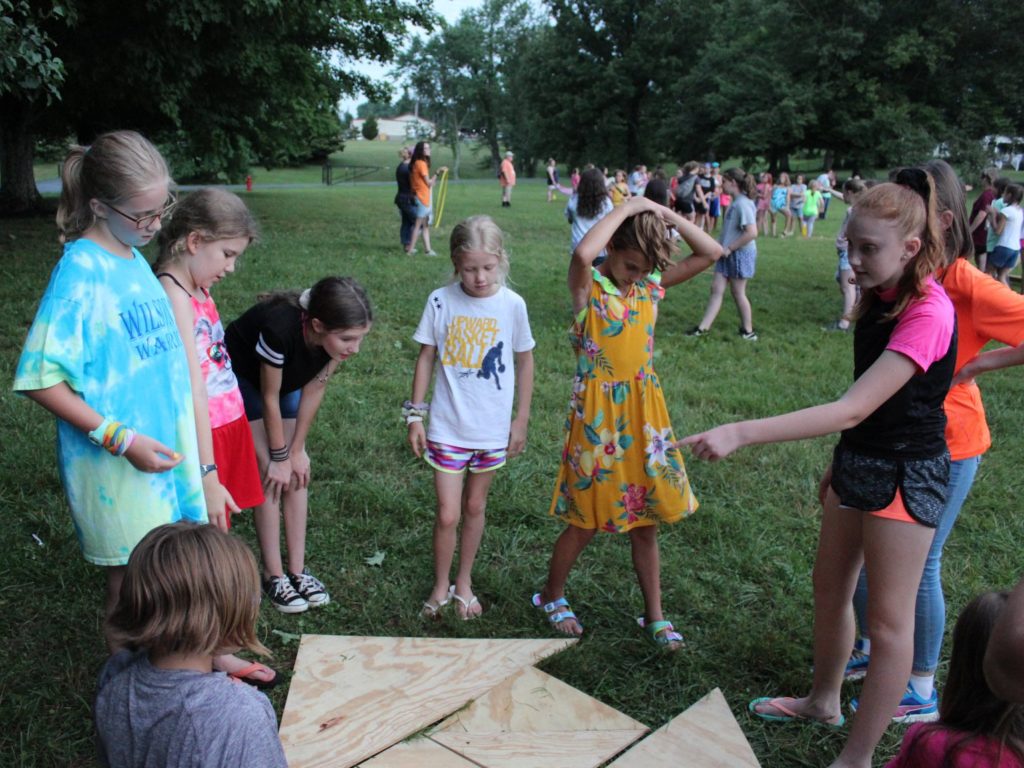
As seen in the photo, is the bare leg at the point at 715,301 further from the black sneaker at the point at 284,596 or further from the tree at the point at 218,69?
the tree at the point at 218,69

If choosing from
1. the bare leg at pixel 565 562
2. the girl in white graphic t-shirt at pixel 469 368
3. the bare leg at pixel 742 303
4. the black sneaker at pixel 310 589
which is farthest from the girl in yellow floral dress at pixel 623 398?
the bare leg at pixel 742 303

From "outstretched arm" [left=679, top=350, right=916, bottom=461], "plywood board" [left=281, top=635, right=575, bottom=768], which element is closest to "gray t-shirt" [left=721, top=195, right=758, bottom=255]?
"plywood board" [left=281, top=635, right=575, bottom=768]

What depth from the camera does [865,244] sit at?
2.33 meters

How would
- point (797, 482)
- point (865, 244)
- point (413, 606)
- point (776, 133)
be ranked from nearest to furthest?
point (865, 244), point (413, 606), point (797, 482), point (776, 133)

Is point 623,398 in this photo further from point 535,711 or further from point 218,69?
point 218,69

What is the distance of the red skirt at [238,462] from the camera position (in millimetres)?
3066

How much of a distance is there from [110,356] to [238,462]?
94 cm

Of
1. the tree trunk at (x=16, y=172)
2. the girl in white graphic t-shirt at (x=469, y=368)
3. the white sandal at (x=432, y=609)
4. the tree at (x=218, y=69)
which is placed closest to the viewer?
the girl in white graphic t-shirt at (x=469, y=368)

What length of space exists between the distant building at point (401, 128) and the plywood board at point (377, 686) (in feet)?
186

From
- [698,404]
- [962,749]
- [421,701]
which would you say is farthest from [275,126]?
[962,749]

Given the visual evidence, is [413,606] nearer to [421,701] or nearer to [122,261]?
[421,701]

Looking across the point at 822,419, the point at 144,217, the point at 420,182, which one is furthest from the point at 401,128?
the point at 822,419

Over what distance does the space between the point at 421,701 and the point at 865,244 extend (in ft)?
7.03

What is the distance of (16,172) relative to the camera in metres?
17.0
